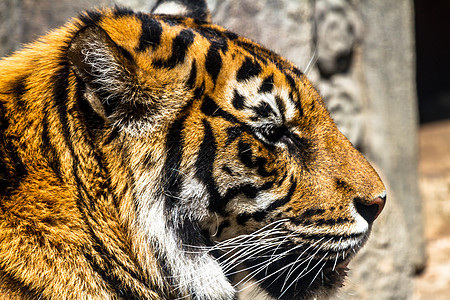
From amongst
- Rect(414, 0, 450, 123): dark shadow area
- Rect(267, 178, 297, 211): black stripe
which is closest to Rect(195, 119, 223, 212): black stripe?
Rect(267, 178, 297, 211): black stripe

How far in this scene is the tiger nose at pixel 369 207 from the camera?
211 cm

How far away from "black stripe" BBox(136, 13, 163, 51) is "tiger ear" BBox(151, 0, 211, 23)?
1.37 ft

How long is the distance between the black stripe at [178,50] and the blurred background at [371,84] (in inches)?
49.2

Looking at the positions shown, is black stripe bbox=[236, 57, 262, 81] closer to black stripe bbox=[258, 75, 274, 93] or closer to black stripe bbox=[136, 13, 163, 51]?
black stripe bbox=[258, 75, 274, 93]

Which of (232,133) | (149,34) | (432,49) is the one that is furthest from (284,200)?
(432,49)

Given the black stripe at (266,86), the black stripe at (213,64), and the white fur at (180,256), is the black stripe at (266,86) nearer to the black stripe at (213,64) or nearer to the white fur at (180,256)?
the black stripe at (213,64)

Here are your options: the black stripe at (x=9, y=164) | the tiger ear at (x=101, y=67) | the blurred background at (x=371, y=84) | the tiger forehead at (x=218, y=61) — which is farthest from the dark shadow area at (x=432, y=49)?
the black stripe at (x=9, y=164)

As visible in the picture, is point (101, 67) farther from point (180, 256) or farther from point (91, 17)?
point (180, 256)

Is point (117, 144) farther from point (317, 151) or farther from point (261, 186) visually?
point (317, 151)

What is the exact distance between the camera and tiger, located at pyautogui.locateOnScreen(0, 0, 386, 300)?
185 centimetres

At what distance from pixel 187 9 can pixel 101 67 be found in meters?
0.84

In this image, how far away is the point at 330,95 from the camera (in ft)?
14.2

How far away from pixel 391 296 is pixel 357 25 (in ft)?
7.20

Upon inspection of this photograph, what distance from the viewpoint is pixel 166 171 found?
1997mm
